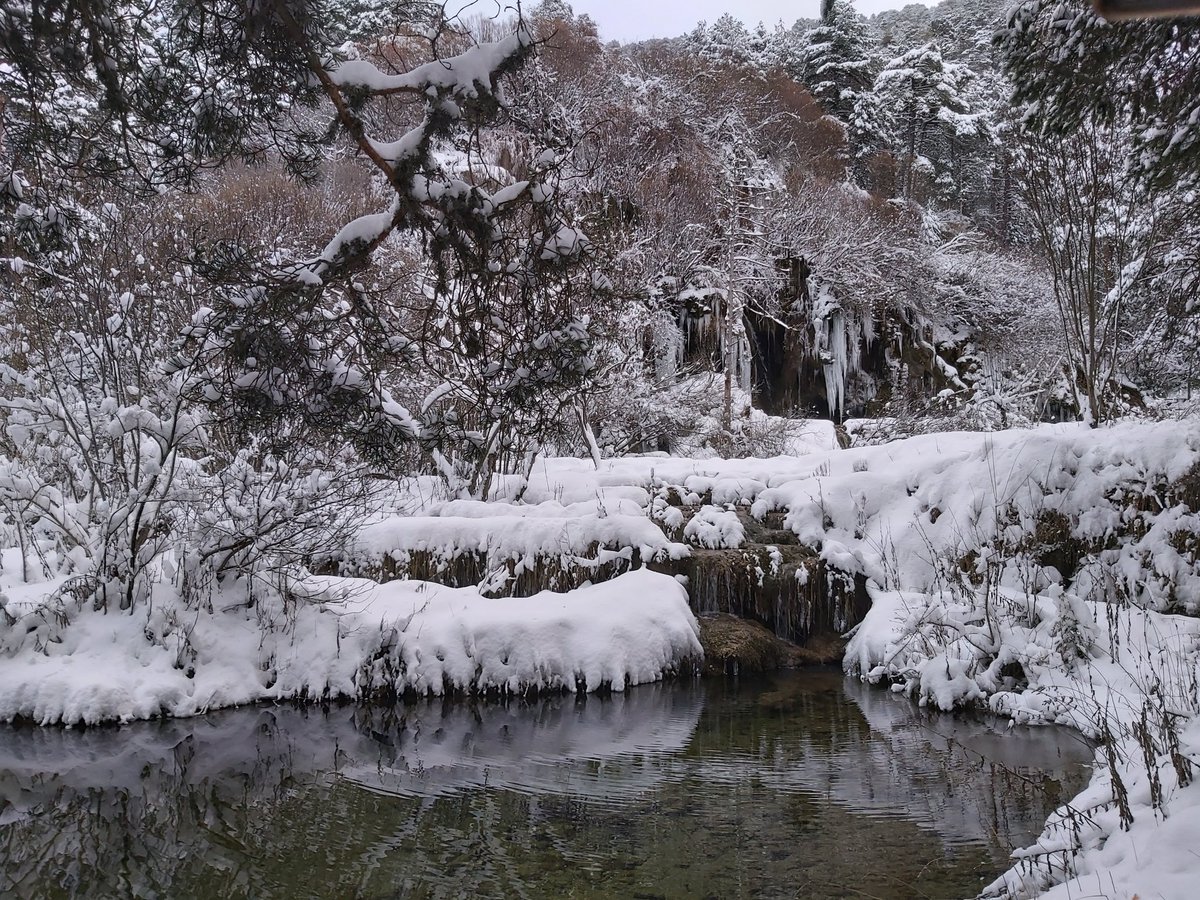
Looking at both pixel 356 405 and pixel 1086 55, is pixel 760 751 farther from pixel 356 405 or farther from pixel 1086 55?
pixel 1086 55

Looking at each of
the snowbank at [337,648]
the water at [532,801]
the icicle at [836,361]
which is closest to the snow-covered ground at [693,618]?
the snowbank at [337,648]

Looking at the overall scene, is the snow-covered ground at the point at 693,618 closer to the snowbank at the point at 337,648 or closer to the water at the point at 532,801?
the snowbank at the point at 337,648

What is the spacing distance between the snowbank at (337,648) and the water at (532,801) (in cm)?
27

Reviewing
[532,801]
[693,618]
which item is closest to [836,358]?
[693,618]

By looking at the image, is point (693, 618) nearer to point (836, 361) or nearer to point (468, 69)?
point (468, 69)

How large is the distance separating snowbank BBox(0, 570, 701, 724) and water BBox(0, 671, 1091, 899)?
275 mm

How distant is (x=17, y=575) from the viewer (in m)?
8.01

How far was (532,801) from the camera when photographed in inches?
209

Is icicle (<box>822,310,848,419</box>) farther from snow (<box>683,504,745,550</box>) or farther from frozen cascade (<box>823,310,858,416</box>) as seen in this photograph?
snow (<box>683,504,745,550</box>)

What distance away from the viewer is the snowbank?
694 centimetres

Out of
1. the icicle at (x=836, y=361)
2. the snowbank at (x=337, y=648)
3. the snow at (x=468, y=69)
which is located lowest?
the snowbank at (x=337, y=648)

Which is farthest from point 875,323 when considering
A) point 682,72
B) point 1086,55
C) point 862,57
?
point 1086,55

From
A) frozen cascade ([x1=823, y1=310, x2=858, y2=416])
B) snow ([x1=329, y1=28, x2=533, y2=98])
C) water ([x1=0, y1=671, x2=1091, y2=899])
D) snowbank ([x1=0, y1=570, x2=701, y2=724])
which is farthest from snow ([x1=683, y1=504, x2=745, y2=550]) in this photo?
frozen cascade ([x1=823, y1=310, x2=858, y2=416])

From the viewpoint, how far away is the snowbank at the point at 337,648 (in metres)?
6.94
